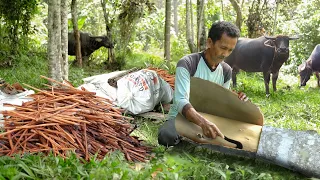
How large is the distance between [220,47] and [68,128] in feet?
4.44

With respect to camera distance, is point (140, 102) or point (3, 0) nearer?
point (140, 102)

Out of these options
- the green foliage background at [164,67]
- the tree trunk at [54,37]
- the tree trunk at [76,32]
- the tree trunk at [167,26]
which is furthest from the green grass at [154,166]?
the tree trunk at [76,32]

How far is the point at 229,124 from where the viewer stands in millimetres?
3330

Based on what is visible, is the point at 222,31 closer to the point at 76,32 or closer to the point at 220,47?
the point at 220,47

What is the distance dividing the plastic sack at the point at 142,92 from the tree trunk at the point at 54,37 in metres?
1.00

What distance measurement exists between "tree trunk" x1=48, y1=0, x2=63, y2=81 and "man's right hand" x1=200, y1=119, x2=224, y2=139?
116 inches

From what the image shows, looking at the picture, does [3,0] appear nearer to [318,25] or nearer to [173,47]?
[173,47]

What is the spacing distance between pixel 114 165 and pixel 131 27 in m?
7.20

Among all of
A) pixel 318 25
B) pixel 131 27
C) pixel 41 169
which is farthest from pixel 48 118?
pixel 318 25

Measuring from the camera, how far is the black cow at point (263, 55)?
7120mm

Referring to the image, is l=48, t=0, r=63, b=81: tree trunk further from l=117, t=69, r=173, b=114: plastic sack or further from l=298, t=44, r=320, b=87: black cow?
l=298, t=44, r=320, b=87: black cow

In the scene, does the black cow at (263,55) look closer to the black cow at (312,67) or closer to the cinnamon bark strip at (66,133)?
the black cow at (312,67)

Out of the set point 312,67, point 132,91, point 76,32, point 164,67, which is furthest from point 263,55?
point 76,32

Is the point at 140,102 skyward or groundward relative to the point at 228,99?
groundward
